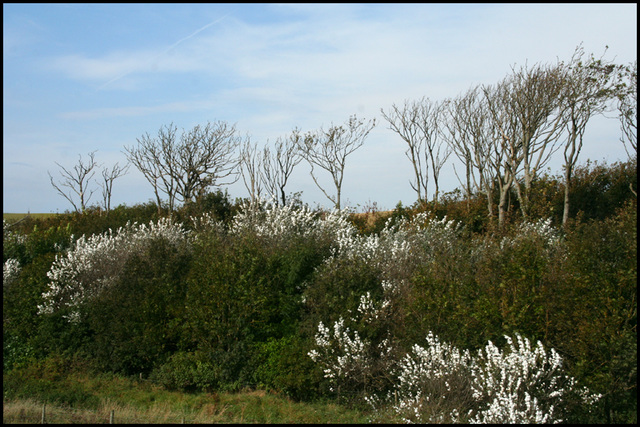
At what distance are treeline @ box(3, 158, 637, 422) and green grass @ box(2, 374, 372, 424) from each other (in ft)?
1.67

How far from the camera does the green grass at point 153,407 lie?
12.8m

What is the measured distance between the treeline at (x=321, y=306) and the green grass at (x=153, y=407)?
0.51 metres

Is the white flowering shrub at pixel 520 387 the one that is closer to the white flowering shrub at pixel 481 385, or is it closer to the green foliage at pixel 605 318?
the white flowering shrub at pixel 481 385

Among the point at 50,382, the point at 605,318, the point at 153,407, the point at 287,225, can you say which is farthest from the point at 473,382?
the point at 50,382

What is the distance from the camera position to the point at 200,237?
20.6 m

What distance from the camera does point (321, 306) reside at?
16328mm

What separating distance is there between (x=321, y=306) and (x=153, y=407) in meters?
5.51

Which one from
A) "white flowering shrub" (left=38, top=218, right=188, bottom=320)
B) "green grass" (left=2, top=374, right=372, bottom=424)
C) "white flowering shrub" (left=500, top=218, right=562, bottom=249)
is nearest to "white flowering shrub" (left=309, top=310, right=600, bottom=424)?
"green grass" (left=2, top=374, right=372, bottom=424)

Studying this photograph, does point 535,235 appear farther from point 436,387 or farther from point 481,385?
point 436,387

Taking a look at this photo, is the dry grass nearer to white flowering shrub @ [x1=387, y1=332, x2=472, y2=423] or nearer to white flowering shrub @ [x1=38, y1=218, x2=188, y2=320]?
white flowering shrub @ [x1=387, y1=332, x2=472, y2=423]

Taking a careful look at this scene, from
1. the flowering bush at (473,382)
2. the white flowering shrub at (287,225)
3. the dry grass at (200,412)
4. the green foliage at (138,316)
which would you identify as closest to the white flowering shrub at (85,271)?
the green foliage at (138,316)

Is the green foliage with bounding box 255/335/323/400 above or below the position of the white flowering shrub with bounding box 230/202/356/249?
below

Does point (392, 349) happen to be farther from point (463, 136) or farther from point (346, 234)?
point (463, 136)

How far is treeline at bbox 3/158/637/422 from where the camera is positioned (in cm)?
1210
